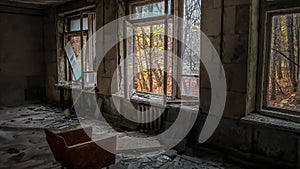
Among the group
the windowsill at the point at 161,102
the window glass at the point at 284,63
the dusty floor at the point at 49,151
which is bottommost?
the dusty floor at the point at 49,151

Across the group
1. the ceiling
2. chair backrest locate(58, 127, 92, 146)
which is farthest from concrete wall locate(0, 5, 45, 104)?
chair backrest locate(58, 127, 92, 146)

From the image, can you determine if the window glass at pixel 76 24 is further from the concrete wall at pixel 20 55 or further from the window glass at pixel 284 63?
the window glass at pixel 284 63

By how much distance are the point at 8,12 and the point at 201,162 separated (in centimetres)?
647

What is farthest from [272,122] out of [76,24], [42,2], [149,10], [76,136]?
[42,2]

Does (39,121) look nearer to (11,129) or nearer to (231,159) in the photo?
(11,129)

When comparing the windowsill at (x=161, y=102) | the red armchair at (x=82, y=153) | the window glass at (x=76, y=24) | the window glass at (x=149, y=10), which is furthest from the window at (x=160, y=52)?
the red armchair at (x=82, y=153)

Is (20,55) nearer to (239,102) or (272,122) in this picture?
(239,102)

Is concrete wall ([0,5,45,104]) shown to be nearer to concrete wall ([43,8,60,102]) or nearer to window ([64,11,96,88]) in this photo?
concrete wall ([43,8,60,102])

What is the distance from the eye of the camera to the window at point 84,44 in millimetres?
5914

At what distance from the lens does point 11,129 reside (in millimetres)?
4777

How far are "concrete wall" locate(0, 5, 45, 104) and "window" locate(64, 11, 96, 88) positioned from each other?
133 centimetres

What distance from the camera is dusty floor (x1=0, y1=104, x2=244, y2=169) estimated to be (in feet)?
10.6

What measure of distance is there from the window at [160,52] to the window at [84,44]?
1.34m

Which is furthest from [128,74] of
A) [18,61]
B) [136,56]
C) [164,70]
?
[18,61]
